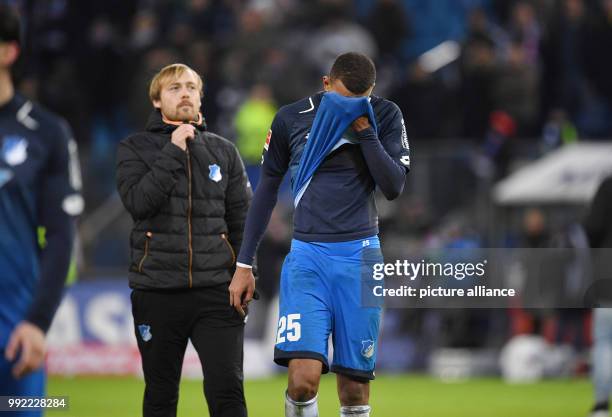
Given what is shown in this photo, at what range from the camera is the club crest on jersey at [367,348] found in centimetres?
696

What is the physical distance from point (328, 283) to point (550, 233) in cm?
1068

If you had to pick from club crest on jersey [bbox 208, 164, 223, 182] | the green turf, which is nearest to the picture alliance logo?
club crest on jersey [bbox 208, 164, 223, 182]

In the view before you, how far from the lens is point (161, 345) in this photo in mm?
7156

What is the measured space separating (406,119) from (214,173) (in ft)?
36.2

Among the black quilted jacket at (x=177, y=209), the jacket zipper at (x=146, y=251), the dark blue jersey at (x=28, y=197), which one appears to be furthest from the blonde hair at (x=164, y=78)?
the dark blue jersey at (x=28, y=197)

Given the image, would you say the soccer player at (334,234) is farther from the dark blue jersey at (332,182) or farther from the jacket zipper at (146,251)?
the jacket zipper at (146,251)

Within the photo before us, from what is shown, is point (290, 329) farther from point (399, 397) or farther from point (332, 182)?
point (399, 397)

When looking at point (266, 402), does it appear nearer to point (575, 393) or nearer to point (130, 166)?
point (575, 393)

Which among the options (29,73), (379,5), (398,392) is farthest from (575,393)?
(29,73)

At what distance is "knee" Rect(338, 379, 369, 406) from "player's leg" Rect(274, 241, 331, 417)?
143mm

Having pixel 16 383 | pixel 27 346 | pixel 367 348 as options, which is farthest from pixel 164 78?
pixel 27 346

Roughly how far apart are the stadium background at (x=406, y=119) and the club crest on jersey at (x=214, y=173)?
300 inches

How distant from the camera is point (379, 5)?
19797 mm

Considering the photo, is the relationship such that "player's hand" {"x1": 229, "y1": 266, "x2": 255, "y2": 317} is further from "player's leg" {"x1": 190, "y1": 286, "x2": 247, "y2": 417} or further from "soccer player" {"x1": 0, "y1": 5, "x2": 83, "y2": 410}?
"soccer player" {"x1": 0, "y1": 5, "x2": 83, "y2": 410}
